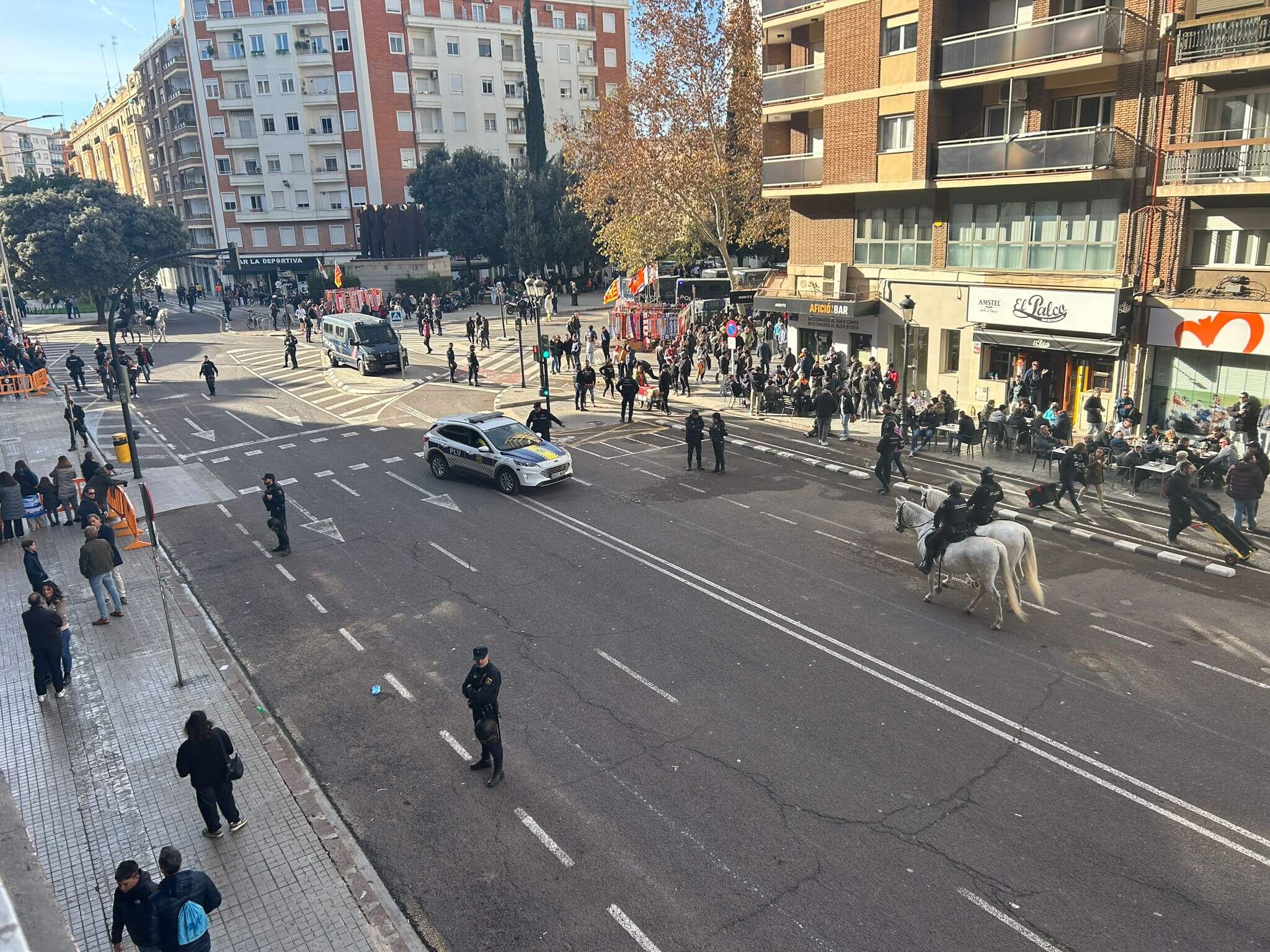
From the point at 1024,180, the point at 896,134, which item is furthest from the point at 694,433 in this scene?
the point at 896,134

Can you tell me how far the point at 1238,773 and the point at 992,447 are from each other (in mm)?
15496

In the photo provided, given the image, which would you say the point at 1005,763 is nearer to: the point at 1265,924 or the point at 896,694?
the point at 896,694

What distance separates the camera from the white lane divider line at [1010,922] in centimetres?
746

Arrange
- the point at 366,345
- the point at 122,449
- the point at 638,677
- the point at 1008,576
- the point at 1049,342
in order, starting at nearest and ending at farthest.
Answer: the point at 638,677 < the point at 1008,576 < the point at 1049,342 < the point at 122,449 < the point at 366,345

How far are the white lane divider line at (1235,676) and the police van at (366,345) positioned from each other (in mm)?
34962

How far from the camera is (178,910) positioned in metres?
6.82

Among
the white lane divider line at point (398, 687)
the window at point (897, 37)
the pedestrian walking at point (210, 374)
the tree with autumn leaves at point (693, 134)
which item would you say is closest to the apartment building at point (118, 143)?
the pedestrian walking at point (210, 374)

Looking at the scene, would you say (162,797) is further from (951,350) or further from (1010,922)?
(951,350)

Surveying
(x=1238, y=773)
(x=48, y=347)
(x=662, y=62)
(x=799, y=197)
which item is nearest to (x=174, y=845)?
(x=1238, y=773)

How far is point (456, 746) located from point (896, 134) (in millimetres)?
25792

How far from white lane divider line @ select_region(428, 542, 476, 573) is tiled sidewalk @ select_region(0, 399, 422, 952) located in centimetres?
462

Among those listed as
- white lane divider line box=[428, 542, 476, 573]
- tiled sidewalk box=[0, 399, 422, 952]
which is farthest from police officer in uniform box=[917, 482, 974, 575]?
tiled sidewalk box=[0, 399, 422, 952]

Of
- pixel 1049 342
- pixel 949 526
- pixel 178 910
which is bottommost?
pixel 178 910

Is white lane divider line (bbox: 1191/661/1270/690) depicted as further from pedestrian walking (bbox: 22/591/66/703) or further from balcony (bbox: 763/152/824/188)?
balcony (bbox: 763/152/824/188)
